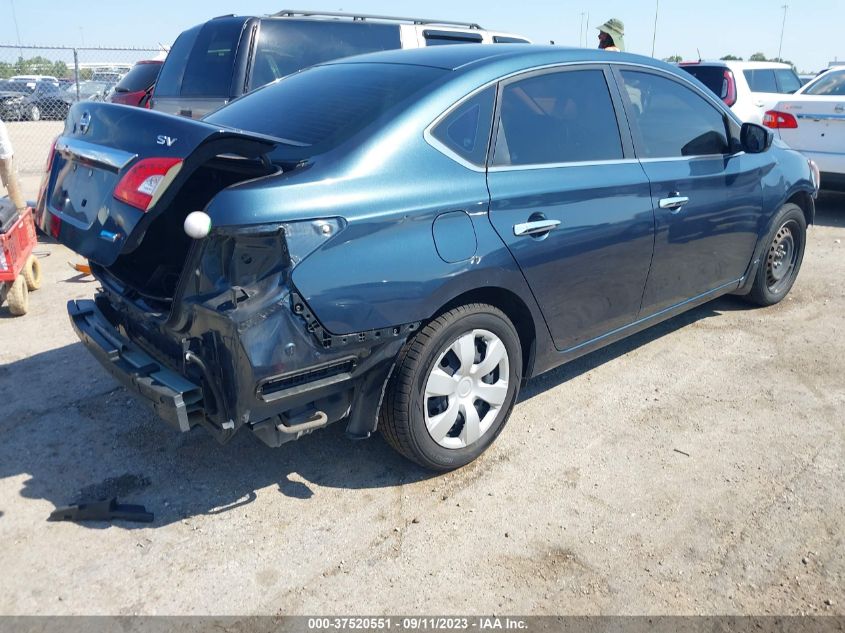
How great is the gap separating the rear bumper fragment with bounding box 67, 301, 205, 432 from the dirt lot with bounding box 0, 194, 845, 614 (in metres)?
0.55

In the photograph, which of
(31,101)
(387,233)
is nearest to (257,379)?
(387,233)

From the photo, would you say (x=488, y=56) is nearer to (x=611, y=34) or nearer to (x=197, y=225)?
(x=197, y=225)

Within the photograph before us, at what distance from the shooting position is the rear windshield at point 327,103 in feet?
9.82

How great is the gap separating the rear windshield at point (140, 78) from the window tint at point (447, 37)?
4401 millimetres

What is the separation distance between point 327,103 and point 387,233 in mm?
863

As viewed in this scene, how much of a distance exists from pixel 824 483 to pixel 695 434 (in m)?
0.62

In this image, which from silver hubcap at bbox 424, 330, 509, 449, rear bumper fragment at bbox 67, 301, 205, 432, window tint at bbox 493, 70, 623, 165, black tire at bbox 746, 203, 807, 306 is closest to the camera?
rear bumper fragment at bbox 67, 301, 205, 432

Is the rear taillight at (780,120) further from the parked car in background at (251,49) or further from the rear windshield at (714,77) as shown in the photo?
the parked car in background at (251,49)

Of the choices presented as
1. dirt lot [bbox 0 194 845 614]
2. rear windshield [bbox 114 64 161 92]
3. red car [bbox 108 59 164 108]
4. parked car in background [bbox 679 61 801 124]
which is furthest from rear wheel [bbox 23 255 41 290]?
parked car in background [bbox 679 61 801 124]

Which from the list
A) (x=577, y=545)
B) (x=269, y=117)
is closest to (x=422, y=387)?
(x=577, y=545)

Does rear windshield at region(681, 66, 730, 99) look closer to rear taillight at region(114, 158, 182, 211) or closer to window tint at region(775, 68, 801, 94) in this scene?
window tint at region(775, 68, 801, 94)

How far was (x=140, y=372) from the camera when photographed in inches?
116

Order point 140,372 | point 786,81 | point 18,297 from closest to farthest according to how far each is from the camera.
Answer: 1. point 140,372
2. point 18,297
3. point 786,81

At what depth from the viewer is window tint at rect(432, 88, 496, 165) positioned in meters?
3.06
